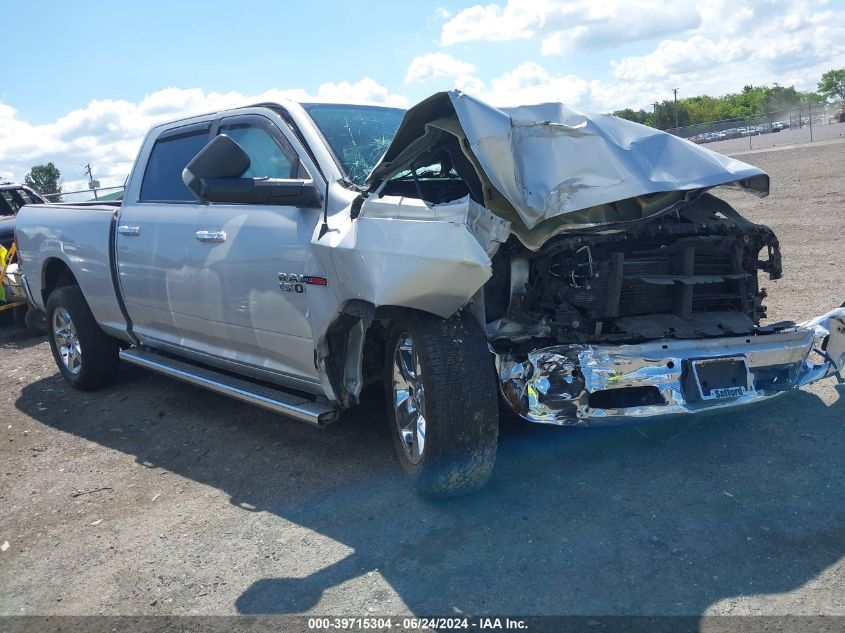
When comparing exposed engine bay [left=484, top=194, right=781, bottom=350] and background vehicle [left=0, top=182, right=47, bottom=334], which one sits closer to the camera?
exposed engine bay [left=484, top=194, right=781, bottom=350]

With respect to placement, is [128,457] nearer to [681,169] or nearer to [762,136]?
[681,169]

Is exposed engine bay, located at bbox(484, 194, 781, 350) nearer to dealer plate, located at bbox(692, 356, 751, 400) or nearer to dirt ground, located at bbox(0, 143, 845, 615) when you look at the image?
dealer plate, located at bbox(692, 356, 751, 400)

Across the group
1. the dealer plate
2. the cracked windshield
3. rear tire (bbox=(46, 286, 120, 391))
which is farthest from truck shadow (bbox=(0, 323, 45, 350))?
the dealer plate

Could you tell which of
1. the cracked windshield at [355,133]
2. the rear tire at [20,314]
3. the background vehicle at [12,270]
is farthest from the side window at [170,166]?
the rear tire at [20,314]

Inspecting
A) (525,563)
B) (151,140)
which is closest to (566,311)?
(525,563)

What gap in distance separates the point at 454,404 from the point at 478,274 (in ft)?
1.96

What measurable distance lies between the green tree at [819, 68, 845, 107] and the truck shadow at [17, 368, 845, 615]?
356ft

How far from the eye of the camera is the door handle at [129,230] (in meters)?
5.43

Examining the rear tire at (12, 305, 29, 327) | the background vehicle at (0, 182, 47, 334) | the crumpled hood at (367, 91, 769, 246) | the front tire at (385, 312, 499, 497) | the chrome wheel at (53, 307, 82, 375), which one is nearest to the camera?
the front tire at (385, 312, 499, 497)

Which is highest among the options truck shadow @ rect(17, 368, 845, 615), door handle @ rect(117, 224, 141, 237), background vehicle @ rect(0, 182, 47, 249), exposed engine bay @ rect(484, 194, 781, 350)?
background vehicle @ rect(0, 182, 47, 249)

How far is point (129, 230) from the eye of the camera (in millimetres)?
5504

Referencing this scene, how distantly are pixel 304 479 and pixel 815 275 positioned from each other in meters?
5.63

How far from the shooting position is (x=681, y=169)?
3.85 metres

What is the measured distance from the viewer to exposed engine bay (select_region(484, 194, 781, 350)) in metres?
3.75
